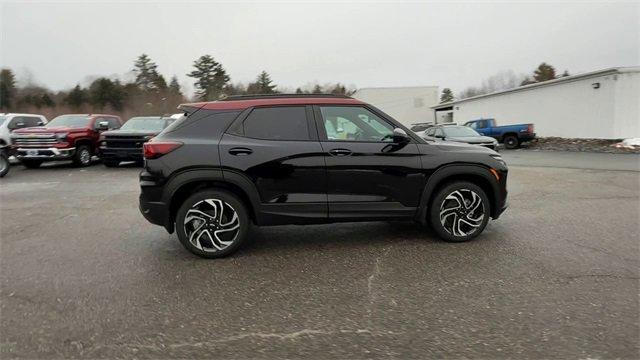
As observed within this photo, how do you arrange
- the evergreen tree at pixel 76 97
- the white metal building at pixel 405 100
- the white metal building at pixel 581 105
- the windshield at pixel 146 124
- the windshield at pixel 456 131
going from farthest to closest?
the evergreen tree at pixel 76 97, the white metal building at pixel 405 100, the white metal building at pixel 581 105, the windshield at pixel 456 131, the windshield at pixel 146 124

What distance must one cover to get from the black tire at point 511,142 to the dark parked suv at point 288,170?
2047cm

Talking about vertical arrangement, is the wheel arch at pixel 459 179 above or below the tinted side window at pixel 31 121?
below

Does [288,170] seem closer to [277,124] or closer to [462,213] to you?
[277,124]

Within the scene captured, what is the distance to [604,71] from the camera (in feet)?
66.9

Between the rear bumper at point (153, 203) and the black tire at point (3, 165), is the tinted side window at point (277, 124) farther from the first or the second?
the black tire at point (3, 165)

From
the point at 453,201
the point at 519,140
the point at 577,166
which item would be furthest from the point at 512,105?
the point at 453,201

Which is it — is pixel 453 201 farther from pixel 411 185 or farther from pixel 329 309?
pixel 329 309

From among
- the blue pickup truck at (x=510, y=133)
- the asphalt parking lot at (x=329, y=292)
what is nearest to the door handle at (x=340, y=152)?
the asphalt parking lot at (x=329, y=292)

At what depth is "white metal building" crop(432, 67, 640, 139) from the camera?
20.0m

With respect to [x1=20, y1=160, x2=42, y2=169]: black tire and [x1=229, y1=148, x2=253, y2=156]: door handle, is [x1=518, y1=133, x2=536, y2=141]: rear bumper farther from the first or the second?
[x1=20, y1=160, x2=42, y2=169]: black tire

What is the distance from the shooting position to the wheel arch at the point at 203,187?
4645 millimetres

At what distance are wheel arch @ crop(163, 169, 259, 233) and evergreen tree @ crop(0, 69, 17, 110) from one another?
54.8m

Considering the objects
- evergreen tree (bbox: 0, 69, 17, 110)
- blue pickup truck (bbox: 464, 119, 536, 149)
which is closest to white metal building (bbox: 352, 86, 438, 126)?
blue pickup truck (bbox: 464, 119, 536, 149)

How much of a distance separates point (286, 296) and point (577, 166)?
43.6 feet
